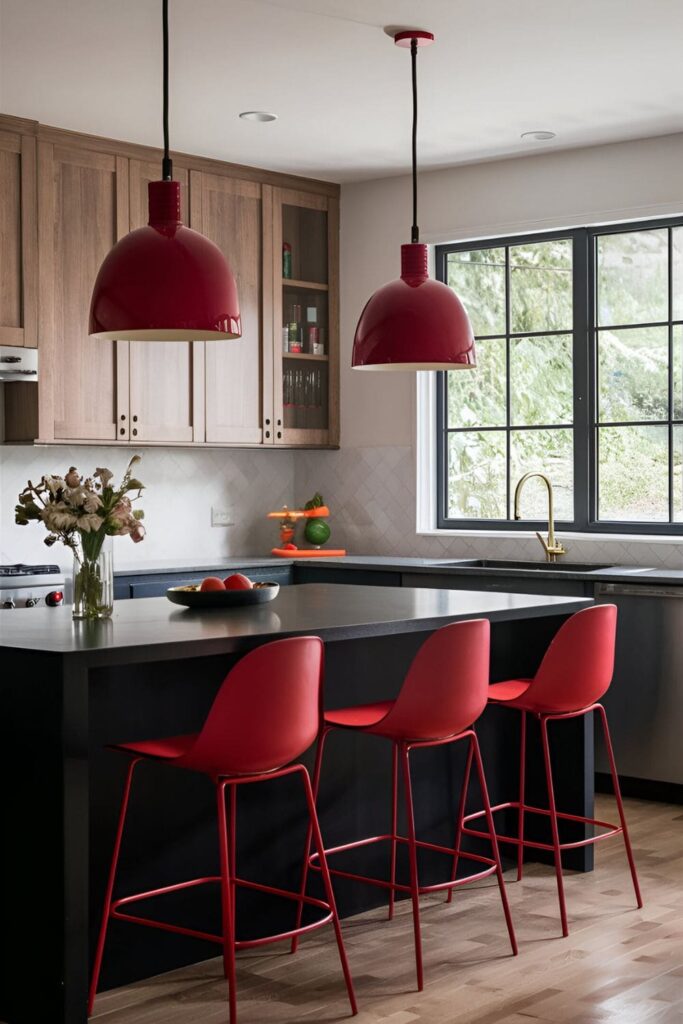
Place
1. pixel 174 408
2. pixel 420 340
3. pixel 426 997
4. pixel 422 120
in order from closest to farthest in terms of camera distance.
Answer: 1. pixel 426 997
2. pixel 420 340
3. pixel 422 120
4. pixel 174 408

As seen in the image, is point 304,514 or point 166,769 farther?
point 304,514

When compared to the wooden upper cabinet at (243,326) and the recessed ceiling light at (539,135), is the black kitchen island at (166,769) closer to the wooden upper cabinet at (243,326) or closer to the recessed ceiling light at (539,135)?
the wooden upper cabinet at (243,326)

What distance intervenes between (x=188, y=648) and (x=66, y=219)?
3.22 m

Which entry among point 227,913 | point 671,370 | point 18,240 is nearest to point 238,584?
point 227,913

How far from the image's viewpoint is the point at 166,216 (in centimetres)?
331

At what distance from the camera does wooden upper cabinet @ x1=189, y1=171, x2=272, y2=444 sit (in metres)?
6.36

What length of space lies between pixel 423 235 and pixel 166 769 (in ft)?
12.4

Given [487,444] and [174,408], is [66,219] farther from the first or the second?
[487,444]

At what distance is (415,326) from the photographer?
3889 millimetres

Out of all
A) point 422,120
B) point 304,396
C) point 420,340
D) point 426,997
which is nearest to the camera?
point 426,997

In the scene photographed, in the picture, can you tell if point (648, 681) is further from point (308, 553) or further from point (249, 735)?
point (249, 735)

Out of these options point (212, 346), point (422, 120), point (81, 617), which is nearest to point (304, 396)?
point (212, 346)

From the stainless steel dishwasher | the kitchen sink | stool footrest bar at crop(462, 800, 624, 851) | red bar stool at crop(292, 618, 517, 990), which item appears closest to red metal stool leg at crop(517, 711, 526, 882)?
stool footrest bar at crop(462, 800, 624, 851)

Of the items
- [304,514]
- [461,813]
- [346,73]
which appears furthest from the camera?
[304,514]
